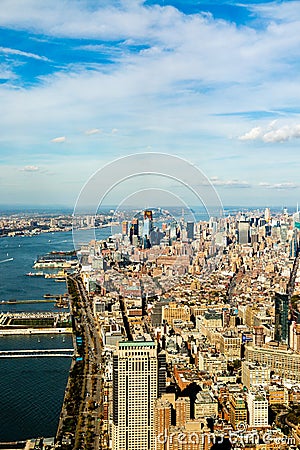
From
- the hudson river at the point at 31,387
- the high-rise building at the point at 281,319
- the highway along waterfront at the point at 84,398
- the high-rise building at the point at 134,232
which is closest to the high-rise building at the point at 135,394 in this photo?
the highway along waterfront at the point at 84,398

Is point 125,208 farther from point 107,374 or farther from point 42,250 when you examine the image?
point 42,250

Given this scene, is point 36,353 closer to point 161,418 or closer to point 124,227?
point 124,227

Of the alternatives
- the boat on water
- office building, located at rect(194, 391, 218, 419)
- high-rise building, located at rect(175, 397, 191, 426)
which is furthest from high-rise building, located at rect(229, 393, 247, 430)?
the boat on water

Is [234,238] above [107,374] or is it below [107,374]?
above

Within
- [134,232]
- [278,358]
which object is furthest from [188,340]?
[134,232]

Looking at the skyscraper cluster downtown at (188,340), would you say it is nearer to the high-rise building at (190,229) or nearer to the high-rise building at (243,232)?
the high-rise building at (190,229)

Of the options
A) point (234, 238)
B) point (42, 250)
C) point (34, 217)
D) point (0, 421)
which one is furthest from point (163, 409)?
point (34, 217)

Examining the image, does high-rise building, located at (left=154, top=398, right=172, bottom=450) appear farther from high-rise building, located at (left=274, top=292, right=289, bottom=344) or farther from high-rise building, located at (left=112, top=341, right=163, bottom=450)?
high-rise building, located at (left=274, top=292, right=289, bottom=344)
